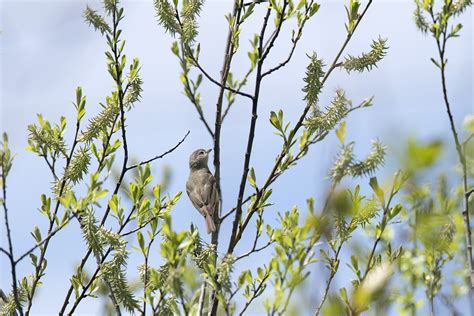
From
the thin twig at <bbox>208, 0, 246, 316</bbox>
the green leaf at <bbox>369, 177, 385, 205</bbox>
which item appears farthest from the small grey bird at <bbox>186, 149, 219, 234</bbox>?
the green leaf at <bbox>369, 177, 385, 205</bbox>

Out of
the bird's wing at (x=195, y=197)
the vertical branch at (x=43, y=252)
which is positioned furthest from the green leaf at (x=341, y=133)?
the bird's wing at (x=195, y=197)

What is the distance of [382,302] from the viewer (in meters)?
2.34

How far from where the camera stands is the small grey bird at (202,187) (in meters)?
8.50

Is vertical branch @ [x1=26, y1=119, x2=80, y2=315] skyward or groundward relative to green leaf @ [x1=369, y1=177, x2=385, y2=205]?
skyward

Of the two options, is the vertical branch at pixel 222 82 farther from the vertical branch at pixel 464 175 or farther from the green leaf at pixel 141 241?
the vertical branch at pixel 464 175

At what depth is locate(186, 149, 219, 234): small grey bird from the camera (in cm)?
850

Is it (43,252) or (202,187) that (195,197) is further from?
(43,252)

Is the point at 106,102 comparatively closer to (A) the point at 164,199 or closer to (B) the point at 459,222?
(A) the point at 164,199

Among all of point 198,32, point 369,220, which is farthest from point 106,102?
point 369,220

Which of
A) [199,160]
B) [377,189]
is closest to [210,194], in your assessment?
[199,160]

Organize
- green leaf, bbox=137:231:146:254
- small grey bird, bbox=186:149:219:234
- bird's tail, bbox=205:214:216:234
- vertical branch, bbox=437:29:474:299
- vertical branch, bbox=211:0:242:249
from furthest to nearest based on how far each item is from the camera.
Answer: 1. small grey bird, bbox=186:149:219:234
2. bird's tail, bbox=205:214:216:234
3. vertical branch, bbox=211:0:242:249
4. green leaf, bbox=137:231:146:254
5. vertical branch, bbox=437:29:474:299

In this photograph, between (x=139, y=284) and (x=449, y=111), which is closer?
(x=449, y=111)

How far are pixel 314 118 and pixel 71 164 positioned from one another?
1728 mm

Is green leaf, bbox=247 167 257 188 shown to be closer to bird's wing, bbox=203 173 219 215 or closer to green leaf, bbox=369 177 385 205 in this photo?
green leaf, bbox=369 177 385 205
